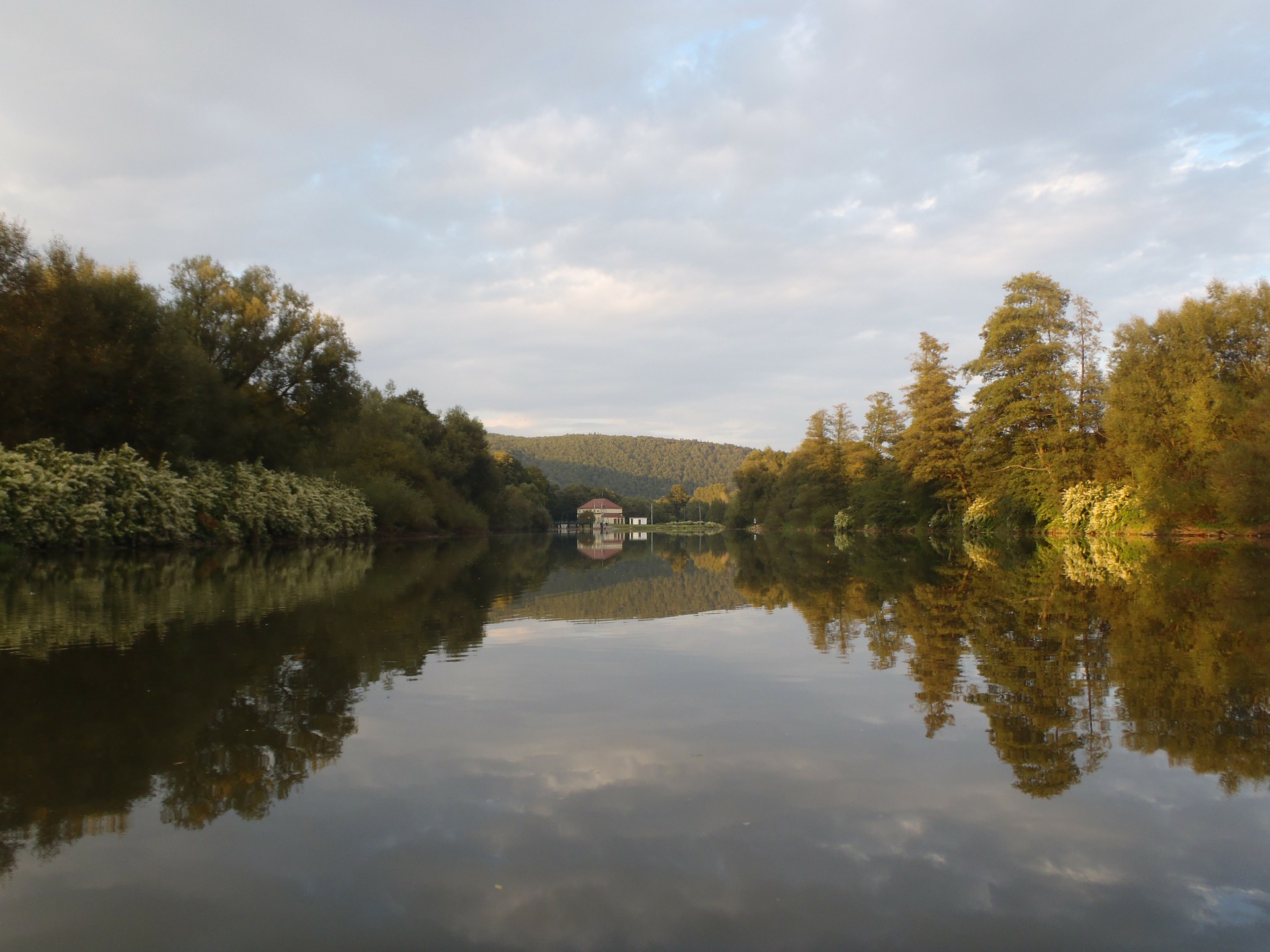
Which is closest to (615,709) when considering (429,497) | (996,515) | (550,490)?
(996,515)

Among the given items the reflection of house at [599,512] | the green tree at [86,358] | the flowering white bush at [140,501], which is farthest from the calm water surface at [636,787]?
the reflection of house at [599,512]

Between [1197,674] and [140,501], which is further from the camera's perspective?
[140,501]

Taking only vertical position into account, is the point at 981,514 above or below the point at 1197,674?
above

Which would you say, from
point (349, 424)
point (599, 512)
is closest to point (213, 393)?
point (349, 424)

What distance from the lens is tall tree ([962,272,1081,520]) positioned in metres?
37.0

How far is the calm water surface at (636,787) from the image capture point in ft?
9.30

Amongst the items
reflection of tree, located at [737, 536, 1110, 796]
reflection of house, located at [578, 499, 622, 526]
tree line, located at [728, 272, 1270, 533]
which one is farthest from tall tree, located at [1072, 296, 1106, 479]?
reflection of house, located at [578, 499, 622, 526]

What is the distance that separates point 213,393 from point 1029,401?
3466 cm

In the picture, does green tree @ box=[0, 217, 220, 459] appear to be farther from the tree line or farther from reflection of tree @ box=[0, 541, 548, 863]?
the tree line

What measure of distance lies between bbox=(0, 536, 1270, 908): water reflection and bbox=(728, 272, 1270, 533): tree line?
47.5 feet

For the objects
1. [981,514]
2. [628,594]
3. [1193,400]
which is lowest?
[628,594]

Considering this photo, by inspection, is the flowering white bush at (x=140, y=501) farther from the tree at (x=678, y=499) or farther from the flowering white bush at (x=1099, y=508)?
the tree at (x=678, y=499)

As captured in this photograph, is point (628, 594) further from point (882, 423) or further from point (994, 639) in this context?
point (882, 423)

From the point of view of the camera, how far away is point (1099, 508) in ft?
112
